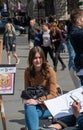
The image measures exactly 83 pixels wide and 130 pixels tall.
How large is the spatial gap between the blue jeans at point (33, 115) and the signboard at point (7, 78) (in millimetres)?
622

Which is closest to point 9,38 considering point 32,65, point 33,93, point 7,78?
point 7,78

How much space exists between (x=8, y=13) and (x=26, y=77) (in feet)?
194

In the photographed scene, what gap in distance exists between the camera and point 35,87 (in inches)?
245

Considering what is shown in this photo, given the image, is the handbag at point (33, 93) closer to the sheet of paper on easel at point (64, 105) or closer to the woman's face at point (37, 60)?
the woman's face at point (37, 60)

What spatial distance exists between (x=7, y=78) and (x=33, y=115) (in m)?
0.84

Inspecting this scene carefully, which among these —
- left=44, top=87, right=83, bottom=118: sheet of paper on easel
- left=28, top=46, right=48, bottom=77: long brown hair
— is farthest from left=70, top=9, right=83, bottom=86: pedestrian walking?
left=44, top=87, right=83, bottom=118: sheet of paper on easel

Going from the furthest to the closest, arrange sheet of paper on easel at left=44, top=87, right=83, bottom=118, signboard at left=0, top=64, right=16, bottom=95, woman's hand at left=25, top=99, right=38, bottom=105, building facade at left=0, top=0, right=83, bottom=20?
building facade at left=0, top=0, right=83, bottom=20 < signboard at left=0, top=64, right=16, bottom=95 < woman's hand at left=25, top=99, right=38, bottom=105 < sheet of paper on easel at left=44, top=87, right=83, bottom=118

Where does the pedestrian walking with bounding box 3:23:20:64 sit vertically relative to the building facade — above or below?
above

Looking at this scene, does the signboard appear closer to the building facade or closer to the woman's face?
the woman's face

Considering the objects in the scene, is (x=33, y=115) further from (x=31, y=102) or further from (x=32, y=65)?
(x=32, y=65)

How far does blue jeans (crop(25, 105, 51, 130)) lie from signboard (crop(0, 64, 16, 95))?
0.62 m

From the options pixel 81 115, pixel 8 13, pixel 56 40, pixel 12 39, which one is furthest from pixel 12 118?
pixel 8 13

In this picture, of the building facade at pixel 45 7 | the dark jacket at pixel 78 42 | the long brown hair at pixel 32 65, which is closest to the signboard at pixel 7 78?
the long brown hair at pixel 32 65

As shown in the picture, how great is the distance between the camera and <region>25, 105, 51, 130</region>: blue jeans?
585 cm
